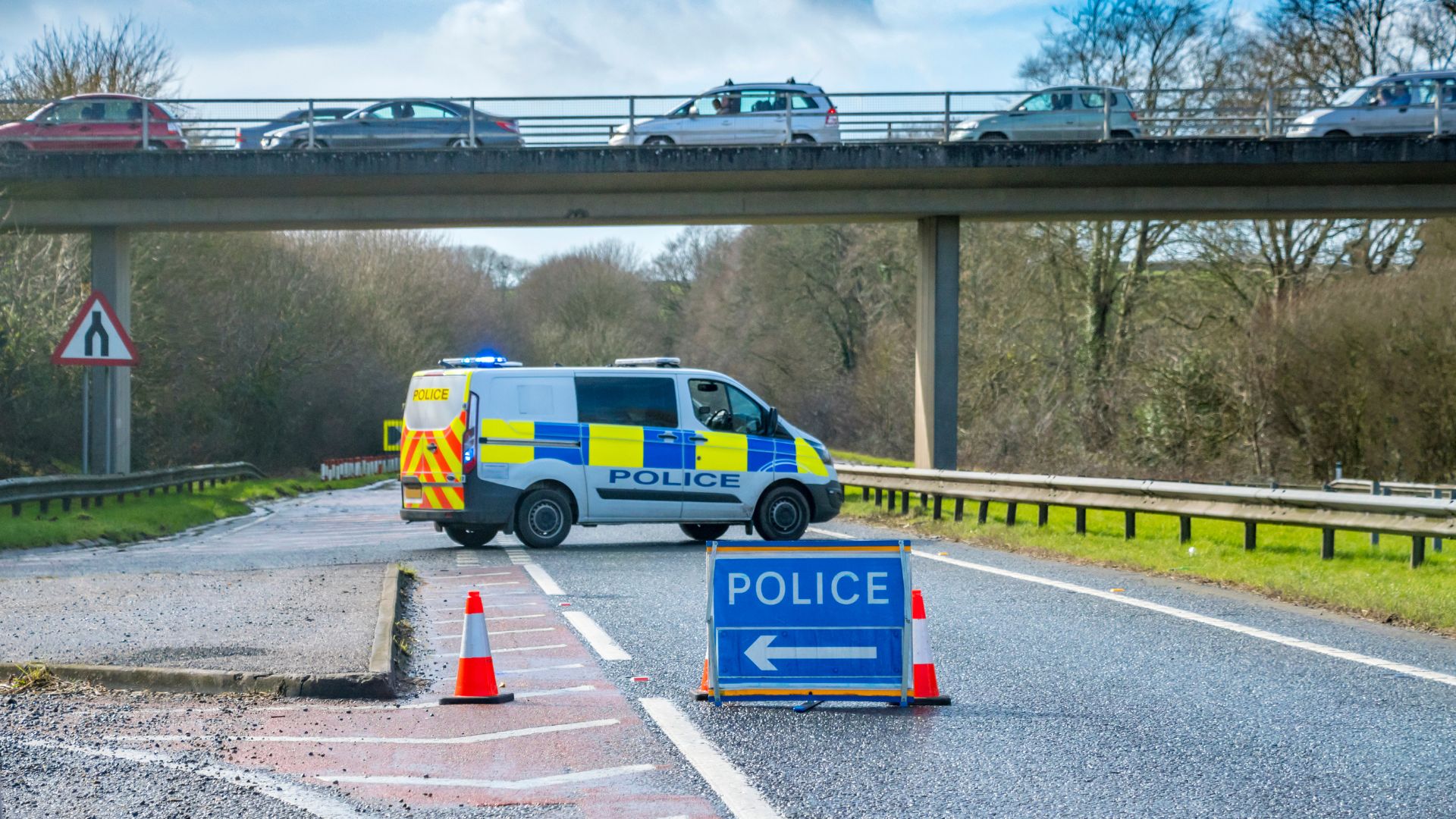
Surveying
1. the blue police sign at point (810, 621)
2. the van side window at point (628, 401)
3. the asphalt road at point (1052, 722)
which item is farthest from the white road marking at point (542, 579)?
the blue police sign at point (810, 621)

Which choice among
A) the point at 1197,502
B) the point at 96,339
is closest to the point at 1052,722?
the point at 1197,502

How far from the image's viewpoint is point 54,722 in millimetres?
7023

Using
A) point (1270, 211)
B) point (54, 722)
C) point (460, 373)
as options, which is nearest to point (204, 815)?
point (54, 722)

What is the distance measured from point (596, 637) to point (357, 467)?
4027 cm

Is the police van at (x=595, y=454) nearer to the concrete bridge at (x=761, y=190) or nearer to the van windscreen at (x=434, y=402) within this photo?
the van windscreen at (x=434, y=402)

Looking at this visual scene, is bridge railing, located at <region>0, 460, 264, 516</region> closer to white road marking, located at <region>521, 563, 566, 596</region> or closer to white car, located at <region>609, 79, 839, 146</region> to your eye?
white road marking, located at <region>521, 563, 566, 596</region>

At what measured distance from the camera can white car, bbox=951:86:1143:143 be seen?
94.9 ft

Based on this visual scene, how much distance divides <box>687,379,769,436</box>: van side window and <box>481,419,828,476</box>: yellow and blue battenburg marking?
4.5 inches

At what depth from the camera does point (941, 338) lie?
1170 inches

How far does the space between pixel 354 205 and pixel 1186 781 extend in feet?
84.1

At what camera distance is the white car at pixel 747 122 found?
29.0 meters

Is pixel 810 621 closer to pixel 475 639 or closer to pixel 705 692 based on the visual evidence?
pixel 705 692

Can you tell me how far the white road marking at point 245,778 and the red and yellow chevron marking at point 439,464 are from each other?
10428 millimetres

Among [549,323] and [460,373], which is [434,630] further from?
[549,323]
